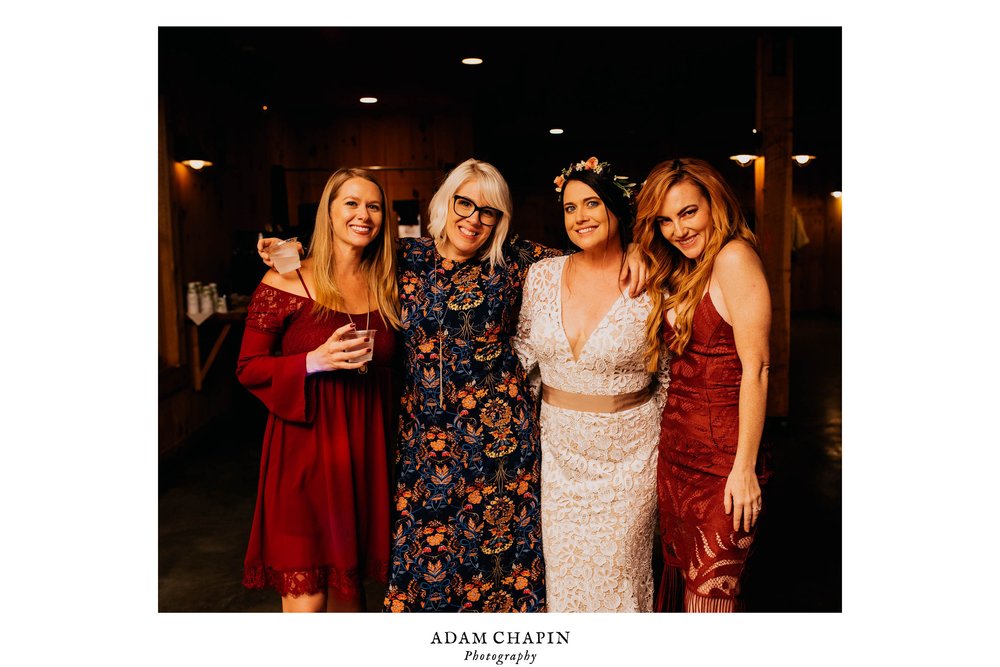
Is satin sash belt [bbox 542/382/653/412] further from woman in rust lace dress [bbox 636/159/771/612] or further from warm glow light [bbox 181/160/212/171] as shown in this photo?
warm glow light [bbox 181/160/212/171]

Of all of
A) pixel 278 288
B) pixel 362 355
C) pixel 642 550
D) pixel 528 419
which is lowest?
pixel 642 550

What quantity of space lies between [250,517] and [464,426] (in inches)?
104

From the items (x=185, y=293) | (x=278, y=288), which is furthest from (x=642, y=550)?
(x=185, y=293)

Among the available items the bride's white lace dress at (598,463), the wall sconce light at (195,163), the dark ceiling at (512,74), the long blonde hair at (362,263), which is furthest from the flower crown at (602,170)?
the wall sconce light at (195,163)

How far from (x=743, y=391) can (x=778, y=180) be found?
4.29m

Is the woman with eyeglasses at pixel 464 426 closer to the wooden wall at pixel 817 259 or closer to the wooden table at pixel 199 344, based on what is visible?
the wooden table at pixel 199 344

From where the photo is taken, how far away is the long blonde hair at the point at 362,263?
2.36 meters

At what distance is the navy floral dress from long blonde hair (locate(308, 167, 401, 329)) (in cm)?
6

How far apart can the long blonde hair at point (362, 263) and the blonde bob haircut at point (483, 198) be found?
0.17 meters

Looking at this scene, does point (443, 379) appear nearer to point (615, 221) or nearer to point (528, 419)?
point (528, 419)

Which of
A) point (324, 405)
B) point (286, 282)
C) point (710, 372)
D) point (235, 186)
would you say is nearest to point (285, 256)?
point (286, 282)

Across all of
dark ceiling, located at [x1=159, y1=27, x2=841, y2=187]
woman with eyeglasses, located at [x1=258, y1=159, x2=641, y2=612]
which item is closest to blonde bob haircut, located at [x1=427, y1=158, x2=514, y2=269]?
woman with eyeglasses, located at [x1=258, y1=159, x2=641, y2=612]

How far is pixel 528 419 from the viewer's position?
8.26 ft


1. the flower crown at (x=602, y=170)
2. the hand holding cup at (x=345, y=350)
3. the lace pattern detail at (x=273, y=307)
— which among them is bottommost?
the hand holding cup at (x=345, y=350)
